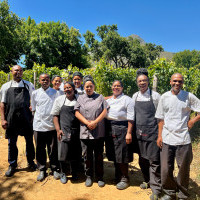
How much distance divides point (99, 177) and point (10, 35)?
23.0 meters

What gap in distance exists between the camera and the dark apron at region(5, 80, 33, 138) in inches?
136

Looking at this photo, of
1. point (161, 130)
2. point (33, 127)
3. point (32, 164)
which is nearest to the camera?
point (161, 130)

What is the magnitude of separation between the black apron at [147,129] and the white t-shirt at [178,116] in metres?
0.24

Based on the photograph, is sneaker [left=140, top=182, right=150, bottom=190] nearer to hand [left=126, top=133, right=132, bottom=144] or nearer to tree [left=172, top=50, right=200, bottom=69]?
hand [left=126, top=133, right=132, bottom=144]

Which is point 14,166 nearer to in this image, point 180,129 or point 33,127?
point 33,127

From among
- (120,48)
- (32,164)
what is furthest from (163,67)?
(120,48)

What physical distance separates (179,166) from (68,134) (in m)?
1.87

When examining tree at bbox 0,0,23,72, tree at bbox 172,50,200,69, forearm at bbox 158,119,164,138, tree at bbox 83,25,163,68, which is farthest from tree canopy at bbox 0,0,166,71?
tree at bbox 172,50,200,69

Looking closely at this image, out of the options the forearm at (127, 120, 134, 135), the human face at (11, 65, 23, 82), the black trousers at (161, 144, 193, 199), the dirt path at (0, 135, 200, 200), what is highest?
the human face at (11, 65, 23, 82)

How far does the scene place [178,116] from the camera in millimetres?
2494

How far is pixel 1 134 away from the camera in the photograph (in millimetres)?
6379

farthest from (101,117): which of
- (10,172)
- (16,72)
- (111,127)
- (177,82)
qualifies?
(10,172)

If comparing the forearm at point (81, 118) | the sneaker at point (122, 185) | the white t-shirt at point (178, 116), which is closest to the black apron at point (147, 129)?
the white t-shirt at point (178, 116)

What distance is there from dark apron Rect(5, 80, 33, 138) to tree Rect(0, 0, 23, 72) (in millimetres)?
20346
